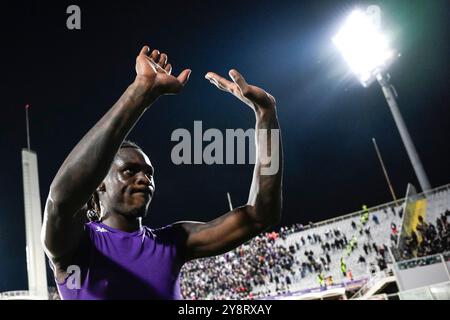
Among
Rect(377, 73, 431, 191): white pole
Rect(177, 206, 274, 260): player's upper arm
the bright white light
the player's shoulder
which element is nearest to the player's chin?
the player's shoulder

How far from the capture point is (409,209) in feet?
69.3

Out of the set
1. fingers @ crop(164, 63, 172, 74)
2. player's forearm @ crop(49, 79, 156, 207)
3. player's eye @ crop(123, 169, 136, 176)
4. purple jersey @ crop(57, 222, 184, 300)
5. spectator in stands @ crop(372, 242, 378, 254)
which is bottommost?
purple jersey @ crop(57, 222, 184, 300)

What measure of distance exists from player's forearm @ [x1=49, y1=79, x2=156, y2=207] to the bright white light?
23.8 m

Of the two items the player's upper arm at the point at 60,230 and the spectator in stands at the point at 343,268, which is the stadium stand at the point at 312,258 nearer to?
the spectator in stands at the point at 343,268

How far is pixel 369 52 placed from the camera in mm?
23859

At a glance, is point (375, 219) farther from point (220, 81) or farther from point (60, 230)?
point (60, 230)

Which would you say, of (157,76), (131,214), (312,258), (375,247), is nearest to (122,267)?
(131,214)

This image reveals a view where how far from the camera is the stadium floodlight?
74.1ft

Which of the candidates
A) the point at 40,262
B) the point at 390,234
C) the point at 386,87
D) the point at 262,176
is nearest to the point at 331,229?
the point at 390,234

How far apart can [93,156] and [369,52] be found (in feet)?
82.1

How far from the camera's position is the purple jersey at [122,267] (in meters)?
1.80

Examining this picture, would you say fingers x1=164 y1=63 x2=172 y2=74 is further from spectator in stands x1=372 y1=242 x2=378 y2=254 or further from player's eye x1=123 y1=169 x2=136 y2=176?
spectator in stands x1=372 y1=242 x2=378 y2=254
